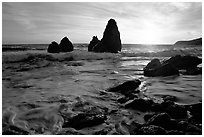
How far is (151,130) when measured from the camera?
312 centimetres

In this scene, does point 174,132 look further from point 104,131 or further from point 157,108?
point 104,131

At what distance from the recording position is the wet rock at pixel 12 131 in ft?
10.7

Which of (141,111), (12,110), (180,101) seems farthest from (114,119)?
(12,110)

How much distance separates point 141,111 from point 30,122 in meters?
2.25

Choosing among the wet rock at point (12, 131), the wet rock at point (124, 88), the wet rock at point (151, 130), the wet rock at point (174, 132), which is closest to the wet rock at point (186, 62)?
the wet rock at point (124, 88)

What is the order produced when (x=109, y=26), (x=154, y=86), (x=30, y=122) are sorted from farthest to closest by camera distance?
(x=109, y=26)
(x=154, y=86)
(x=30, y=122)

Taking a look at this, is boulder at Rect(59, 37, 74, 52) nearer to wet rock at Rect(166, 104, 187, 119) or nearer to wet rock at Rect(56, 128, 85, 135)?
wet rock at Rect(166, 104, 187, 119)

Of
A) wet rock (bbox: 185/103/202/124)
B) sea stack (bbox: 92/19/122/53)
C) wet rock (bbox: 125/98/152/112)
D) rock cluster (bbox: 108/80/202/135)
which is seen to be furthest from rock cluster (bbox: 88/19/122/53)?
wet rock (bbox: 185/103/202/124)

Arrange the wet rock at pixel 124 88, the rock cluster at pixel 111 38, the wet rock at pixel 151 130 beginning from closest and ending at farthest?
1. the wet rock at pixel 151 130
2. the wet rock at pixel 124 88
3. the rock cluster at pixel 111 38

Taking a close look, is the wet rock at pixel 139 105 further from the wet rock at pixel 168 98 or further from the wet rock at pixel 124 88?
the wet rock at pixel 124 88

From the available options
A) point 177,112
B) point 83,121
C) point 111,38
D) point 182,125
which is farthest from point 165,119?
point 111,38

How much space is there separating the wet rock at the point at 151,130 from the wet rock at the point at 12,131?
1.94 meters

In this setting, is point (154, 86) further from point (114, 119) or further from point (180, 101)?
point (114, 119)

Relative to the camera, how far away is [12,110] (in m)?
4.13
